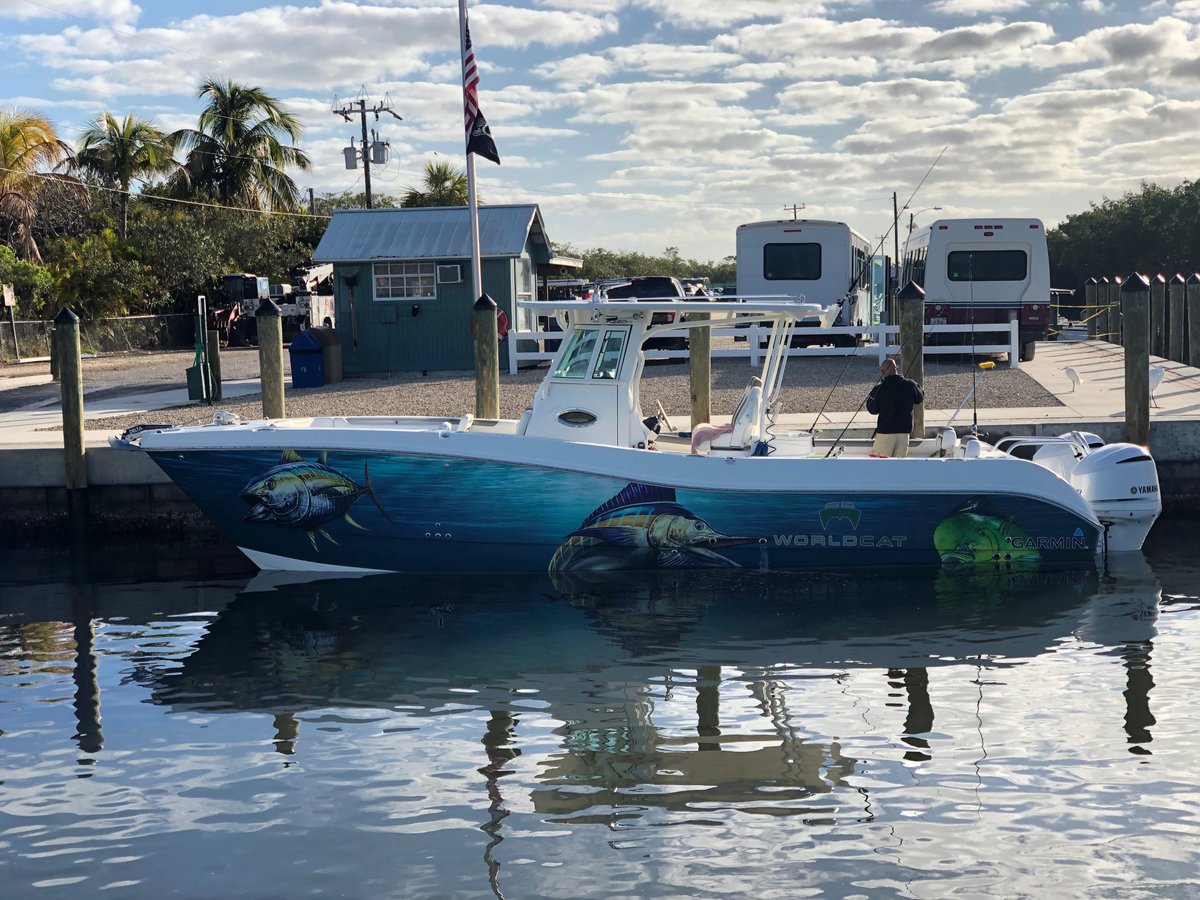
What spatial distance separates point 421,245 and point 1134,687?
1823 centimetres

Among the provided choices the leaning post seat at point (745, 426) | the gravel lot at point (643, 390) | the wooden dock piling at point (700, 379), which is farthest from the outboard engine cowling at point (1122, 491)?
the wooden dock piling at point (700, 379)

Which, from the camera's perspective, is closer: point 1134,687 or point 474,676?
point 1134,687

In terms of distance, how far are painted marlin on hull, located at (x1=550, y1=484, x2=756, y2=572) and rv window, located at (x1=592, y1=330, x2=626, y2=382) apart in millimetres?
1102

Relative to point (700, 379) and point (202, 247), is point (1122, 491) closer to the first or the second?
point (700, 379)

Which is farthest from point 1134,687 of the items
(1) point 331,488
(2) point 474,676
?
(1) point 331,488

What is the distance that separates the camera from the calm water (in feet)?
19.7

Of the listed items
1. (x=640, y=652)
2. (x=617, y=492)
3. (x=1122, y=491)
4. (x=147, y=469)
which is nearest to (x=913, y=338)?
(x=1122, y=491)

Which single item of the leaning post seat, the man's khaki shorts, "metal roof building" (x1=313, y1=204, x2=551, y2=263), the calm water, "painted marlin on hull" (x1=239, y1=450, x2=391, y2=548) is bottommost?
the calm water

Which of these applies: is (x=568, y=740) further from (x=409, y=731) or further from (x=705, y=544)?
(x=705, y=544)

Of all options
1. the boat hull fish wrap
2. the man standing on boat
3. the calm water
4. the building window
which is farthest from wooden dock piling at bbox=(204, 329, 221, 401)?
the man standing on boat

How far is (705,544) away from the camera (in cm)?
1123

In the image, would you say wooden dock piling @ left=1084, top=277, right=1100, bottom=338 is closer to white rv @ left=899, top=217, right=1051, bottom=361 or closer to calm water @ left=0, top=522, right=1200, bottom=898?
white rv @ left=899, top=217, right=1051, bottom=361

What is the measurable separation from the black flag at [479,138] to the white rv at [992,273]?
30.9 ft

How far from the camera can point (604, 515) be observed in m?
11.2
